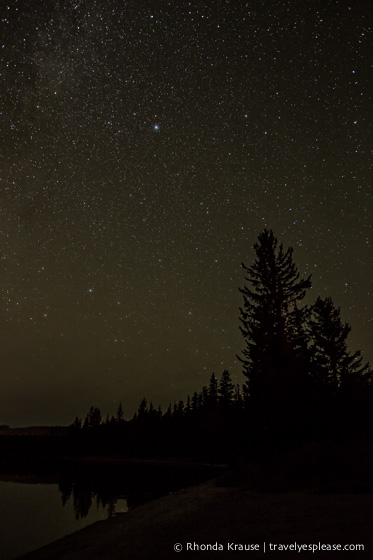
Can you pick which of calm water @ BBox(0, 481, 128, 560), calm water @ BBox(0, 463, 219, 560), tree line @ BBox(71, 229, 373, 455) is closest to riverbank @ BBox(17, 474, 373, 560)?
calm water @ BBox(0, 481, 128, 560)

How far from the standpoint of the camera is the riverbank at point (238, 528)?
547 centimetres

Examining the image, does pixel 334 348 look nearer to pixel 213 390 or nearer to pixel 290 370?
pixel 290 370

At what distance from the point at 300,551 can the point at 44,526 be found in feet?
47.5

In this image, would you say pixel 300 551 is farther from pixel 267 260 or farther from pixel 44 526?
pixel 267 260

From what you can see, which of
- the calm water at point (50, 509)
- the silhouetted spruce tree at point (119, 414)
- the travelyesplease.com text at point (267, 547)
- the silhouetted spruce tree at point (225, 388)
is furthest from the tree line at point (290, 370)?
the silhouetted spruce tree at point (119, 414)

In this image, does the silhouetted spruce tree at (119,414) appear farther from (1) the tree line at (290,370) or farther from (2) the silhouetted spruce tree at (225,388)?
(1) the tree line at (290,370)

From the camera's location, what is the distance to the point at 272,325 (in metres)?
21.7

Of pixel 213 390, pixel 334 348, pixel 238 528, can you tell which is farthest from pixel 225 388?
pixel 238 528

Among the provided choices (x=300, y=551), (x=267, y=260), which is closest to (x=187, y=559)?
(x=300, y=551)

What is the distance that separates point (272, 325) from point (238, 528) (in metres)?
15.6

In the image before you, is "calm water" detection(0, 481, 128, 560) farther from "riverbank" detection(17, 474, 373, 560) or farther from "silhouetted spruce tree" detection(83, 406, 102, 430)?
"silhouetted spruce tree" detection(83, 406, 102, 430)

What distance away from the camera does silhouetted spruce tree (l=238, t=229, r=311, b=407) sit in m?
19.0

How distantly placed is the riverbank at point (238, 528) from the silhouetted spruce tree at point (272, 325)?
8.57 m

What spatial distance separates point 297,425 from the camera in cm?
1802
